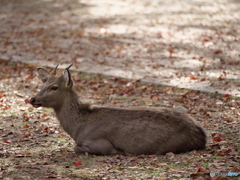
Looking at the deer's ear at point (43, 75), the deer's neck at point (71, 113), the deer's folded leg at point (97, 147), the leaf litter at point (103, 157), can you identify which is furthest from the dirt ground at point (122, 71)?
the deer's ear at point (43, 75)

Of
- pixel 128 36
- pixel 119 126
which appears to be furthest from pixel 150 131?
pixel 128 36

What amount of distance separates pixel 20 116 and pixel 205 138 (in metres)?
4.25

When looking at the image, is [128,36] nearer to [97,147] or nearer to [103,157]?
[97,147]

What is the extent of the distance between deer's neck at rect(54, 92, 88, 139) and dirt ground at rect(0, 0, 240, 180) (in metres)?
0.38

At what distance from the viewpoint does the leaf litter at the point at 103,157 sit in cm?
611

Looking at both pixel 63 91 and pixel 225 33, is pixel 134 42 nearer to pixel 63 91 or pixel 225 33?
pixel 225 33

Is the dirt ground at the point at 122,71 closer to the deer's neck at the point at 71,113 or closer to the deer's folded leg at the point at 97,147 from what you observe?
the deer's folded leg at the point at 97,147

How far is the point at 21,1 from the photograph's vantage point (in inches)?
1032

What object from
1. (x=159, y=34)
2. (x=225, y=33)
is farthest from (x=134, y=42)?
(x=225, y=33)

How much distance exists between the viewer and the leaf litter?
6109mm

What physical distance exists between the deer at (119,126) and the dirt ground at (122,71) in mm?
192

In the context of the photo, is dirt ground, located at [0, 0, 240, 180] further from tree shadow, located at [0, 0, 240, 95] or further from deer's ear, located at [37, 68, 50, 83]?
deer's ear, located at [37, 68, 50, 83]

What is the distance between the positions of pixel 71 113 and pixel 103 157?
3.39ft

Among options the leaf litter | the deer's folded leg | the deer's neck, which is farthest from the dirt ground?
the deer's neck
